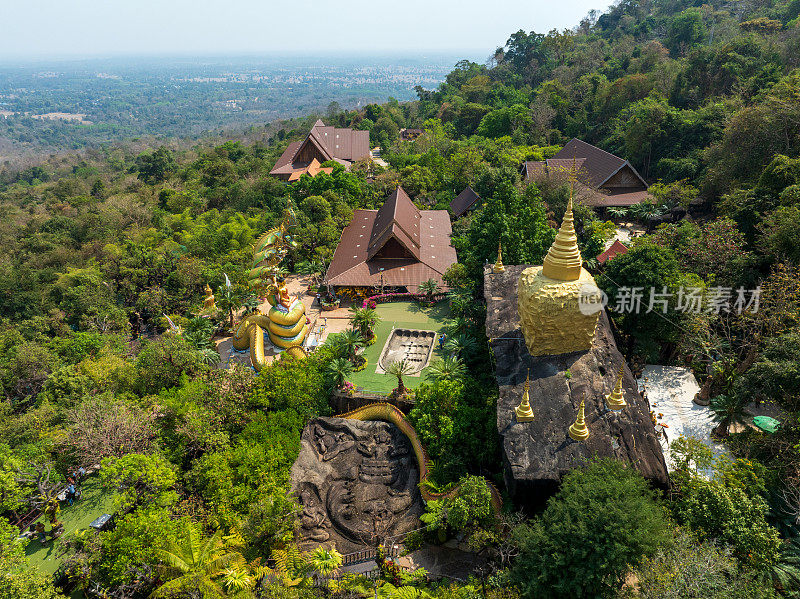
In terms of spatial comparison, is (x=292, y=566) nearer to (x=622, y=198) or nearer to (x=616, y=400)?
(x=616, y=400)

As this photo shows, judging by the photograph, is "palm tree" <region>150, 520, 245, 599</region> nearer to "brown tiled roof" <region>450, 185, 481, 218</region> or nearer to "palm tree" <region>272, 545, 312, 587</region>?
"palm tree" <region>272, 545, 312, 587</region>

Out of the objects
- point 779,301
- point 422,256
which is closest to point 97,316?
point 422,256

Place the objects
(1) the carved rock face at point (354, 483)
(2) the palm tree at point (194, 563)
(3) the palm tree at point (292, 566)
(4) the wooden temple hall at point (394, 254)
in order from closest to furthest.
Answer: (2) the palm tree at point (194, 563), (3) the palm tree at point (292, 566), (1) the carved rock face at point (354, 483), (4) the wooden temple hall at point (394, 254)

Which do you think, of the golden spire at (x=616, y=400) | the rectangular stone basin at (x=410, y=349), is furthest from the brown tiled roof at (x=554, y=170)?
the golden spire at (x=616, y=400)

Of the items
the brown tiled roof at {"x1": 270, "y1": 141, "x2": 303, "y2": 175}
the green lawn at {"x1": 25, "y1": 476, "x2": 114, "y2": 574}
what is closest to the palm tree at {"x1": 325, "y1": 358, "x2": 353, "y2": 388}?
the green lawn at {"x1": 25, "y1": 476, "x2": 114, "y2": 574}

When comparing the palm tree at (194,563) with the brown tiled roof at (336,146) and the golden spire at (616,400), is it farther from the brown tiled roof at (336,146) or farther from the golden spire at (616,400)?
the brown tiled roof at (336,146)

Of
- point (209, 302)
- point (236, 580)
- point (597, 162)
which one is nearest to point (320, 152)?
point (597, 162)
